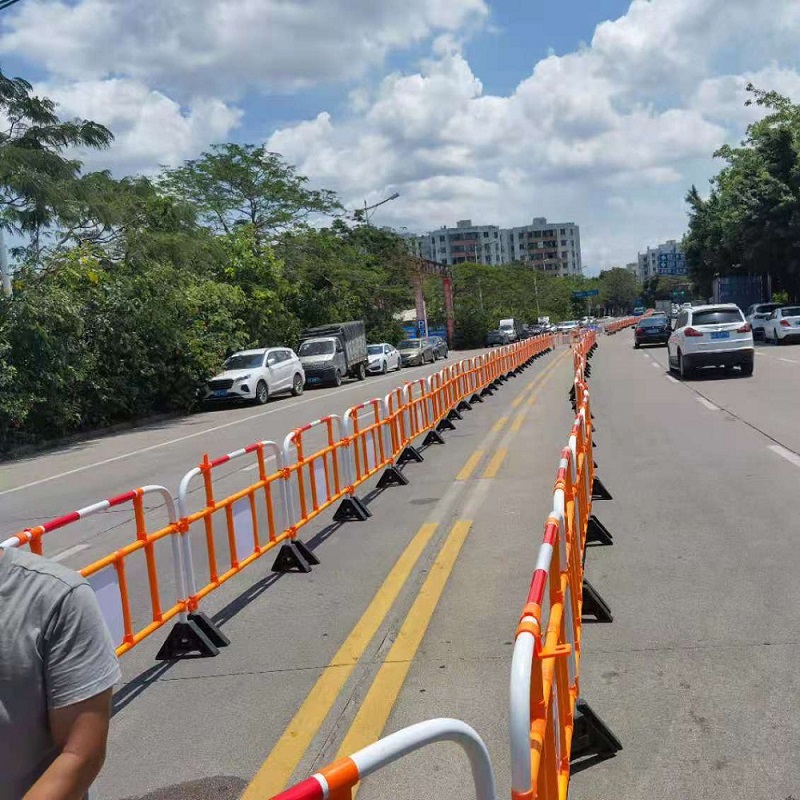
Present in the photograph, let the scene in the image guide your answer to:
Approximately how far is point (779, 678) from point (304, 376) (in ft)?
88.2

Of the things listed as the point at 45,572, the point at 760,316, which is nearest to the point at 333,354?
the point at 760,316

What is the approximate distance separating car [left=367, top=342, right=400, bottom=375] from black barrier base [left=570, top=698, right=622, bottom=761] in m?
34.5

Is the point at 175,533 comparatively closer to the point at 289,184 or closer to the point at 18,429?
the point at 18,429

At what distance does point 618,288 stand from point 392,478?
538ft

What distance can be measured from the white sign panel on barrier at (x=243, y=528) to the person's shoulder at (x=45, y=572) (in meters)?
4.56

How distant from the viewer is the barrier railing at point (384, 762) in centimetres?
181

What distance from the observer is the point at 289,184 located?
42562mm

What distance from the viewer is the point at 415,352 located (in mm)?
45031

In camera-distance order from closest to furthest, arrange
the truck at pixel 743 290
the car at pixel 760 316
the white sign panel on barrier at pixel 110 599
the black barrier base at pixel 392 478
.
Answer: the white sign panel on barrier at pixel 110 599, the black barrier base at pixel 392 478, the car at pixel 760 316, the truck at pixel 743 290

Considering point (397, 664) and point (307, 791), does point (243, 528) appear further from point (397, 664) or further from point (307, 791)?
point (307, 791)

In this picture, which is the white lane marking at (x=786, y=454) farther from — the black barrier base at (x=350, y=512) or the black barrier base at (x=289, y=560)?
the black barrier base at (x=289, y=560)

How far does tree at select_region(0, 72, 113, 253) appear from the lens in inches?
727

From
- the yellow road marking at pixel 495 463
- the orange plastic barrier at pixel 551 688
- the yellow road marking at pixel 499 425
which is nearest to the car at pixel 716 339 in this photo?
the yellow road marking at pixel 499 425

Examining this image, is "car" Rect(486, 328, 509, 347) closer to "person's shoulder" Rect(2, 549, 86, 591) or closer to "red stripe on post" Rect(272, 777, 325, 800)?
"person's shoulder" Rect(2, 549, 86, 591)
